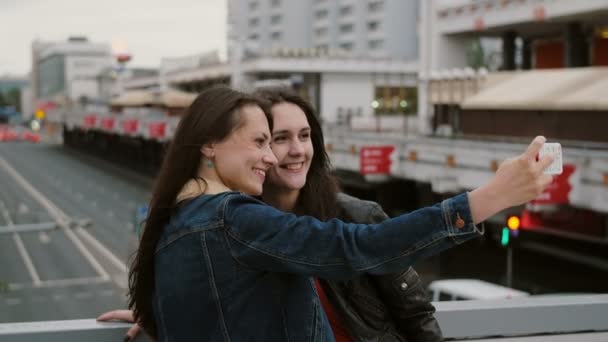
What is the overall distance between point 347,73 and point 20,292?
50522 mm

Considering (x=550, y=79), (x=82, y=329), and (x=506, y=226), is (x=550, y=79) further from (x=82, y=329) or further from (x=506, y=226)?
(x=82, y=329)

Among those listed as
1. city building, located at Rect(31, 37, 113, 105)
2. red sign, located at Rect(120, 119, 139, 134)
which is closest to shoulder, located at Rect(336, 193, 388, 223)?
red sign, located at Rect(120, 119, 139, 134)

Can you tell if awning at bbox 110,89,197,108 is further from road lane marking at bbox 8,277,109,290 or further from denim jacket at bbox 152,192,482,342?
denim jacket at bbox 152,192,482,342

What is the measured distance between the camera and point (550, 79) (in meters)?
29.6

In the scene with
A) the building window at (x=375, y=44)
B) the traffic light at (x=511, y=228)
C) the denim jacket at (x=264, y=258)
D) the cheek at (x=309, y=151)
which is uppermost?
the building window at (x=375, y=44)

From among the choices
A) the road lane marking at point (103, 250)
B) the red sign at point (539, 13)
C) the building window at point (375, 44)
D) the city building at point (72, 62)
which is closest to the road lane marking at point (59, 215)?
the road lane marking at point (103, 250)

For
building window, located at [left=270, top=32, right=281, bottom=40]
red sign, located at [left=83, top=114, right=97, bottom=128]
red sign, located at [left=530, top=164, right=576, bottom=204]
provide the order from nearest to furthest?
red sign, located at [left=530, top=164, right=576, bottom=204]
red sign, located at [left=83, top=114, right=97, bottom=128]
building window, located at [left=270, top=32, right=281, bottom=40]

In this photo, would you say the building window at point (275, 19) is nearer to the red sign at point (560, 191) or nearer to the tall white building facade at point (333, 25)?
the tall white building facade at point (333, 25)

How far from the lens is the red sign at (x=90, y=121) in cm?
7019

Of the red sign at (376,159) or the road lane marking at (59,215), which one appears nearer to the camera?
the red sign at (376,159)

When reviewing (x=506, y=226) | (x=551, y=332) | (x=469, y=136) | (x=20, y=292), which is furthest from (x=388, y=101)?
(x=551, y=332)

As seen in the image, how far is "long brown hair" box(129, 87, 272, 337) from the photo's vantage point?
7.86 ft

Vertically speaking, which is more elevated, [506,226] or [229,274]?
[229,274]

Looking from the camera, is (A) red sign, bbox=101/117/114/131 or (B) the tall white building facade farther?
(B) the tall white building facade
